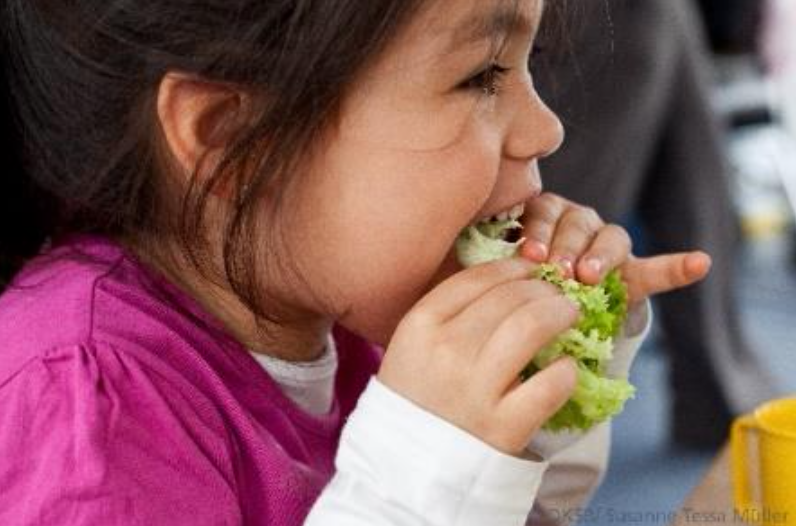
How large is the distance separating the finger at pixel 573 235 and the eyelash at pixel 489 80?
0.50ft

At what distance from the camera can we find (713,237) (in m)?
1.89

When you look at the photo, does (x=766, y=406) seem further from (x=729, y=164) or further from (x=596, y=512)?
(x=729, y=164)

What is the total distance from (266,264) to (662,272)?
0.31m

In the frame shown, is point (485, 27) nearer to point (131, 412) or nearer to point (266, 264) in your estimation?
point (266, 264)

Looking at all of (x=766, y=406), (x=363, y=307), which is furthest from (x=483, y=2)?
(x=766, y=406)

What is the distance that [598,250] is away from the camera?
934 mm

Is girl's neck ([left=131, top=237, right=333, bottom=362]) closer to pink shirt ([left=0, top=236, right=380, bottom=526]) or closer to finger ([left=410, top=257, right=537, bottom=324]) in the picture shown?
pink shirt ([left=0, top=236, right=380, bottom=526])

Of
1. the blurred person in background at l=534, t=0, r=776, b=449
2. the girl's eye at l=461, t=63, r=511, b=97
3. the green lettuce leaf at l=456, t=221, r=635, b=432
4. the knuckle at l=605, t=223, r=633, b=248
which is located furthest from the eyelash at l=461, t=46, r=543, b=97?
the blurred person in background at l=534, t=0, r=776, b=449

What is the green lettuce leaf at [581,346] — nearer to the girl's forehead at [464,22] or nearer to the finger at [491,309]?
the finger at [491,309]

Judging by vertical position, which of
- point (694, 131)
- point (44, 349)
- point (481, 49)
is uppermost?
point (481, 49)

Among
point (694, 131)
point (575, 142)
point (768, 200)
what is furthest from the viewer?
point (768, 200)

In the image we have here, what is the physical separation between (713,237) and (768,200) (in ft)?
3.45

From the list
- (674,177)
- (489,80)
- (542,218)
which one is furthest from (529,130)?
(674,177)

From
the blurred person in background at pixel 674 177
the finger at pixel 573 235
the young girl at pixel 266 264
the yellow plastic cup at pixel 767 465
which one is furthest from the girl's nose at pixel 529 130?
the blurred person in background at pixel 674 177
